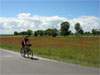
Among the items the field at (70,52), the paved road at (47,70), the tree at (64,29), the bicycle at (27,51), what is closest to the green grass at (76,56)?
the field at (70,52)

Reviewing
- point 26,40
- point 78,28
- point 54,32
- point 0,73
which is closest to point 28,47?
Result: point 26,40

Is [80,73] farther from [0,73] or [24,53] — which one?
[24,53]

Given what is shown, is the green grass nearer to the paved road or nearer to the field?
the field

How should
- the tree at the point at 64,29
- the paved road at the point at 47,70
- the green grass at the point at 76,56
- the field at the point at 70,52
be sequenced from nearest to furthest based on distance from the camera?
the paved road at the point at 47,70
the green grass at the point at 76,56
the field at the point at 70,52
the tree at the point at 64,29

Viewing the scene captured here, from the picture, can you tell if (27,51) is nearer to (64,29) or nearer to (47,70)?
(47,70)

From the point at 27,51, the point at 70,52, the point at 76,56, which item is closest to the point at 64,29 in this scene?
the point at 70,52

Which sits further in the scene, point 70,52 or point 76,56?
point 70,52

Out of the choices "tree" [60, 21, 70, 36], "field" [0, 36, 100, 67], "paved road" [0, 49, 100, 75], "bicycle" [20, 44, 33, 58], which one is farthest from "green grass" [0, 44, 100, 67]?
"tree" [60, 21, 70, 36]

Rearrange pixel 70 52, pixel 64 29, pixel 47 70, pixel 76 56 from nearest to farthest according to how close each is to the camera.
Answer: pixel 47 70 → pixel 76 56 → pixel 70 52 → pixel 64 29

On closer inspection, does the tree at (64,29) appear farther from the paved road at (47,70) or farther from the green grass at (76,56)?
A: the paved road at (47,70)

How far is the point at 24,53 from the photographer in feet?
76.4

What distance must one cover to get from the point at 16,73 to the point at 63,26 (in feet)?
478

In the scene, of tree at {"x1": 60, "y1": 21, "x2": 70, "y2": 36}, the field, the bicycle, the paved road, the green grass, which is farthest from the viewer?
tree at {"x1": 60, "y1": 21, "x2": 70, "y2": 36}

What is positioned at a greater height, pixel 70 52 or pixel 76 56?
pixel 76 56
